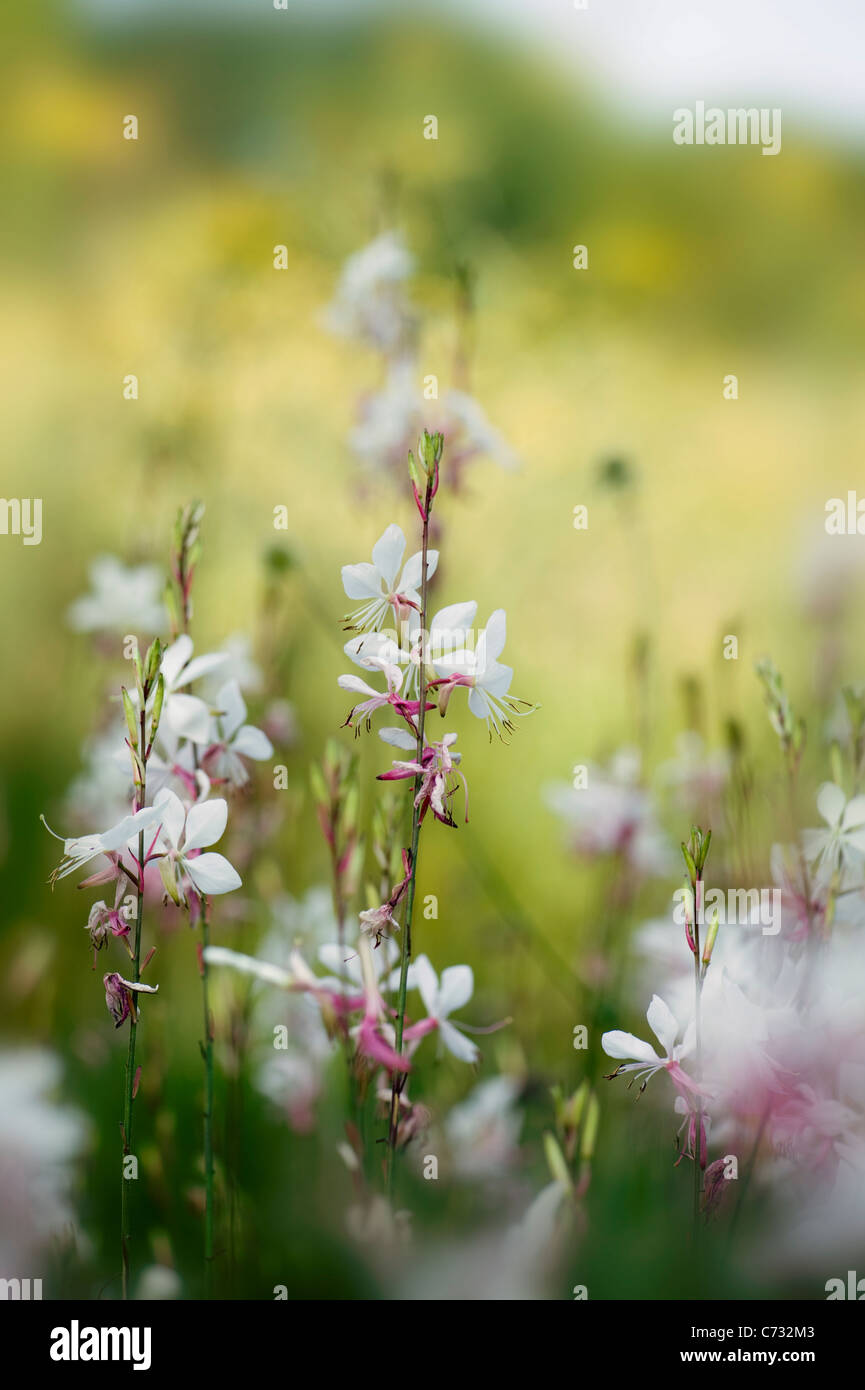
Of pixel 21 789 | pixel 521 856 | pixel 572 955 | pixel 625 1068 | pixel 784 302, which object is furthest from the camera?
pixel 784 302

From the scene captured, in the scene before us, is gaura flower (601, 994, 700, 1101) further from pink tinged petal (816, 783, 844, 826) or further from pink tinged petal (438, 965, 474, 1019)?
pink tinged petal (816, 783, 844, 826)

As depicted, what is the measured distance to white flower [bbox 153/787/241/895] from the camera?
609 millimetres

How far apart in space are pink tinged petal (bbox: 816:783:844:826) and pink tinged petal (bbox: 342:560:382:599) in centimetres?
38

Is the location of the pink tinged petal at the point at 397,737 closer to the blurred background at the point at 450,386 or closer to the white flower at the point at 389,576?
the white flower at the point at 389,576

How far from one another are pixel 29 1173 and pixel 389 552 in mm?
669

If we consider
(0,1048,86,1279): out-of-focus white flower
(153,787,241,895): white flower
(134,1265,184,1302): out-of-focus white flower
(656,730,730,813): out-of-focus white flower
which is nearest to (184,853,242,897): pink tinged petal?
(153,787,241,895): white flower

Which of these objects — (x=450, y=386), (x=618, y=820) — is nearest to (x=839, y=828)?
(x=618, y=820)

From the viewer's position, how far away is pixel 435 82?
207 centimetres

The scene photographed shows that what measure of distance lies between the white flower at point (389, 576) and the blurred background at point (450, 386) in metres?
0.73

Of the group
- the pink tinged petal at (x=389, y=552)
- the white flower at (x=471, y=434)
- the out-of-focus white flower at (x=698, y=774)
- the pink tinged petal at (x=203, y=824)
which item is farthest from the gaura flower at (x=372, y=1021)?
the out-of-focus white flower at (x=698, y=774)

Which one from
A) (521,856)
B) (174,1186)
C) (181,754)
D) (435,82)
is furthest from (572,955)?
(435,82)

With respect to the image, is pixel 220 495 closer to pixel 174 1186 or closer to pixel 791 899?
pixel 174 1186
